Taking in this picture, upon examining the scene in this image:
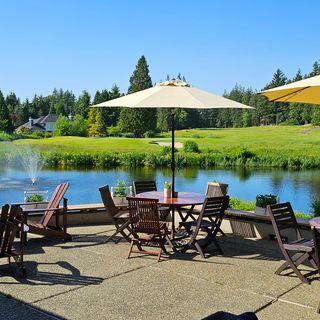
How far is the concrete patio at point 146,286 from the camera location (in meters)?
4.19

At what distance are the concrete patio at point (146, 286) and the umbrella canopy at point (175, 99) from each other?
6.56ft

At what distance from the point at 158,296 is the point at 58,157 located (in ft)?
128

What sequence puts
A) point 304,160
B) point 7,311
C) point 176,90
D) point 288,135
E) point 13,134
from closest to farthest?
point 7,311 → point 176,90 → point 304,160 → point 288,135 → point 13,134

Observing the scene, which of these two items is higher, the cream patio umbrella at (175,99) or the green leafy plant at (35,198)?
the cream patio umbrella at (175,99)

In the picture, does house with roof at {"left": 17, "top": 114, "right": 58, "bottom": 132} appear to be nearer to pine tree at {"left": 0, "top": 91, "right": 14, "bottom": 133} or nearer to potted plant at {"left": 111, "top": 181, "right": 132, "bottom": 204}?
pine tree at {"left": 0, "top": 91, "right": 14, "bottom": 133}

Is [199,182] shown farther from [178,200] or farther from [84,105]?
[84,105]

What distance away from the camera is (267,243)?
6.82 meters

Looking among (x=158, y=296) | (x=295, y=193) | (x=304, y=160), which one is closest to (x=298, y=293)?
(x=158, y=296)

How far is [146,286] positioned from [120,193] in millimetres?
3841

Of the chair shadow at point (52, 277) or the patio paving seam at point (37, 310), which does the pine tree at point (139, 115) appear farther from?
the patio paving seam at point (37, 310)

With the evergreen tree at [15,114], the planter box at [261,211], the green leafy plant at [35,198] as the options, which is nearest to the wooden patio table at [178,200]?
the planter box at [261,211]

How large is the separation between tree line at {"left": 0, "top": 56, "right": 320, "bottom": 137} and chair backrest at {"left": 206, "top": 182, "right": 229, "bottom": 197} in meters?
39.7

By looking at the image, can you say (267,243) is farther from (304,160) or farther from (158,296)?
(304,160)

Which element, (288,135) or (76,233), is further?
(288,135)
